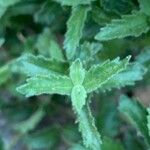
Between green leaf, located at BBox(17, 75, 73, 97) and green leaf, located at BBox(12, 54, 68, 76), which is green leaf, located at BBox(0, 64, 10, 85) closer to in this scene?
green leaf, located at BBox(12, 54, 68, 76)

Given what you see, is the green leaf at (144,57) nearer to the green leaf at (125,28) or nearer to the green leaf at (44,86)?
the green leaf at (125,28)

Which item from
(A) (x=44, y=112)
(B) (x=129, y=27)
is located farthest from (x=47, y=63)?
(A) (x=44, y=112)

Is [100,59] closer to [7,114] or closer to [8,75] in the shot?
[8,75]

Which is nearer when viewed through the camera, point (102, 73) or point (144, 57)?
point (102, 73)

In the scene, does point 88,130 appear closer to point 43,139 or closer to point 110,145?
point 110,145

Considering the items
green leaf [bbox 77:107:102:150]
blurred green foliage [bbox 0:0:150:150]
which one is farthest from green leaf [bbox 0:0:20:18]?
green leaf [bbox 77:107:102:150]

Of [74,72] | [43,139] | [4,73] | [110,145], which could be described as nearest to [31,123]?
[43,139]

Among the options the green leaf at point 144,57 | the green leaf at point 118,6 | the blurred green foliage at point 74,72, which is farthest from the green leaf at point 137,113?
the green leaf at point 118,6
